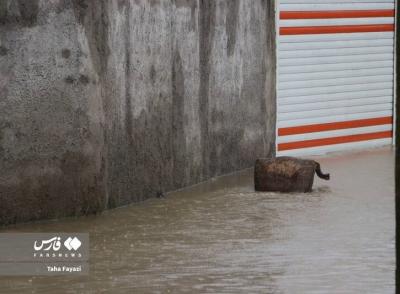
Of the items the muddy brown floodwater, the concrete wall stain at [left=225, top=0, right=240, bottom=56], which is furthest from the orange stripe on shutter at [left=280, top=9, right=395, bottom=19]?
the muddy brown floodwater

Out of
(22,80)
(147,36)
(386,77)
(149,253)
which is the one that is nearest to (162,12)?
(147,36)

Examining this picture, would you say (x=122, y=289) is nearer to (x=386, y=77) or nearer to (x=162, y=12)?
(x=162, y=12)

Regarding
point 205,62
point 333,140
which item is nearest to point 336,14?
point 333,140

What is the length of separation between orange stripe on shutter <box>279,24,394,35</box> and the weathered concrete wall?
1.06 m

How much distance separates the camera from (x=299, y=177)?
1228 cm

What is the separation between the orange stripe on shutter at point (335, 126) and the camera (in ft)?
51.8

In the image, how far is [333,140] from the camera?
16.5 meters

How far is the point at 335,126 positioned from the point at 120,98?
5815 millimetres

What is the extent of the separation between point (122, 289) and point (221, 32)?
636cm

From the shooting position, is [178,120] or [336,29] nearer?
[178,120]
